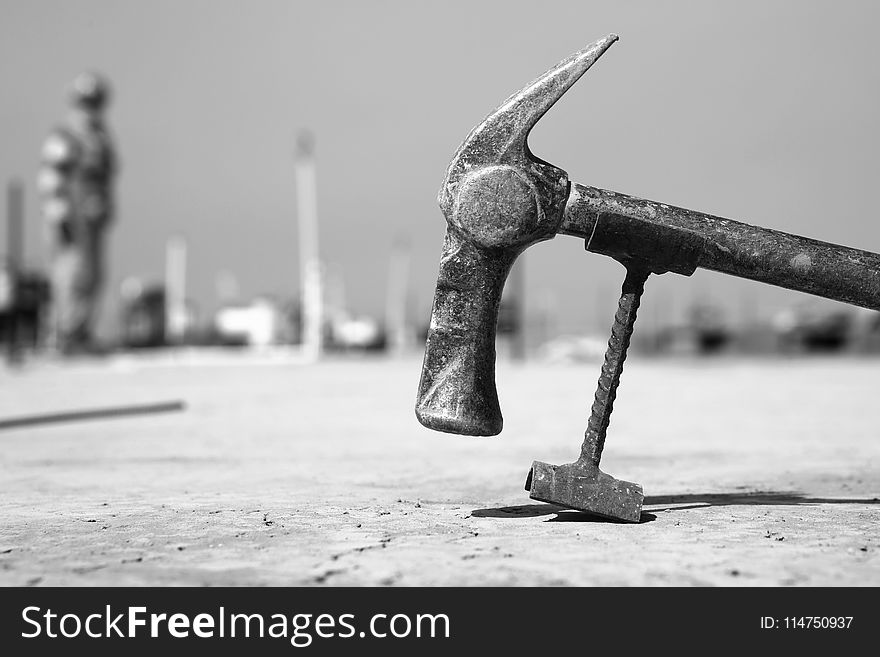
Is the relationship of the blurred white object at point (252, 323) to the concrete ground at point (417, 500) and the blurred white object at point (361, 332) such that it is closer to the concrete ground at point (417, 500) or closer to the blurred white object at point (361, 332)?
the blurred white object at point (361, 332)

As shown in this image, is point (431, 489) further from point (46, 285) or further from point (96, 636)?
point (46, 285)

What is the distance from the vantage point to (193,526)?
3.92 meters

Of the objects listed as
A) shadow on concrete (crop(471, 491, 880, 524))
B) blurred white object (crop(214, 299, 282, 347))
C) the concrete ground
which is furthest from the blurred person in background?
blurred white object (crop(214, 299, 282, 347))

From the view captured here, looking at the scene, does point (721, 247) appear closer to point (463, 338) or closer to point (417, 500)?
point (463, 338)

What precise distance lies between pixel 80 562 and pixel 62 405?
8245mm

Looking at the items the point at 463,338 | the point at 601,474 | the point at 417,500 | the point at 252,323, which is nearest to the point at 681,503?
the point at 601,474

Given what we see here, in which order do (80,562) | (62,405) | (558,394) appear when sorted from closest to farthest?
(80,562)
(62,405)
(558,394)

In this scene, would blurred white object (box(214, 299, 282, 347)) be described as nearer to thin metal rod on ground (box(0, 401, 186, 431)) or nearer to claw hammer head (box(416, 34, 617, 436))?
thin metal rod on ground (box(0, 401, 186, 431))

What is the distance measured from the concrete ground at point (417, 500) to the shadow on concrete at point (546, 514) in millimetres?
23

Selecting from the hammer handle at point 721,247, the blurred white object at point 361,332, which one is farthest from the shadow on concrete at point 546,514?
the blurred white object at point 361,332

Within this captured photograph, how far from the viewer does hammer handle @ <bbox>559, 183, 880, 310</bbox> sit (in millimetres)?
3986

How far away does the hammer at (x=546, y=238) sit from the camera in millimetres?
3982

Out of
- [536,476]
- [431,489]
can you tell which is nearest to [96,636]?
[536,476]

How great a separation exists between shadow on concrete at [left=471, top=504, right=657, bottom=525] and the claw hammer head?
1.27 feet
